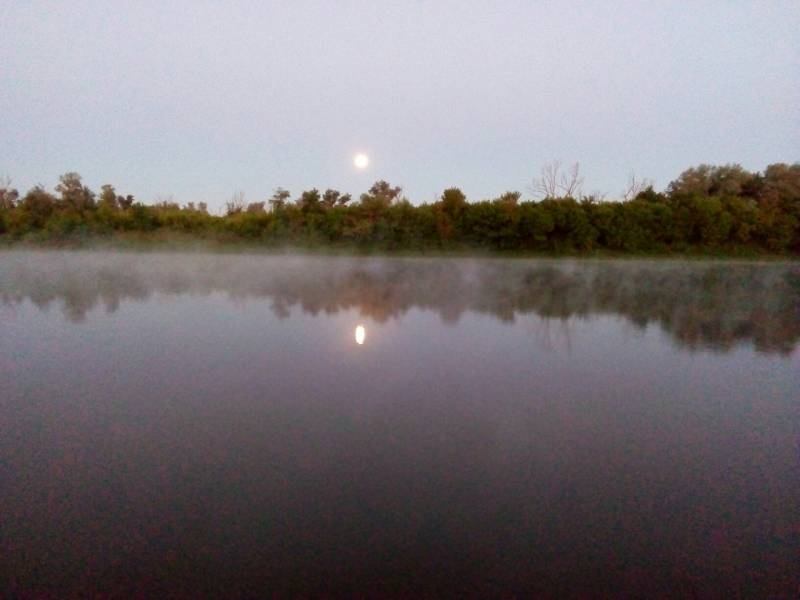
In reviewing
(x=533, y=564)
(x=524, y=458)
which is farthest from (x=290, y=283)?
(x=533, y=564)

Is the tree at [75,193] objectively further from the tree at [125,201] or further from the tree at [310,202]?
the tree at [310,202]

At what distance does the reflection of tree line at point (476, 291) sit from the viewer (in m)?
9.34

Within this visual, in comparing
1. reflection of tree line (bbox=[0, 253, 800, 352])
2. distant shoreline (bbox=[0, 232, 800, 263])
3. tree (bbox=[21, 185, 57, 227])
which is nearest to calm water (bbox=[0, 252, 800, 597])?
reflection of tree line (bbox=[0, 253, 800, 352])

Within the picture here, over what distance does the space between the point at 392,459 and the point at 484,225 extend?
71.5 ft

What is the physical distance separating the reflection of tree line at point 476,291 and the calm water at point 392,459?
1.03 meters

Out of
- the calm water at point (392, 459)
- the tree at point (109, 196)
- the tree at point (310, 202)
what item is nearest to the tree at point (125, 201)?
the tree at point (109, 196)

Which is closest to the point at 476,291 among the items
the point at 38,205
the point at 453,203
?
the point at 453,203

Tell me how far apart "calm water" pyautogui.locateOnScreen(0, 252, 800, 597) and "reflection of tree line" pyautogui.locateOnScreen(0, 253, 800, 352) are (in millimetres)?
1034

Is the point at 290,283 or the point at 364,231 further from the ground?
the point at 364,231

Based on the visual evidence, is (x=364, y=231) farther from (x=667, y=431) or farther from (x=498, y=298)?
(x=667, y=431)

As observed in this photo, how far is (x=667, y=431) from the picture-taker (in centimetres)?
435

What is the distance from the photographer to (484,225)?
2445 cm

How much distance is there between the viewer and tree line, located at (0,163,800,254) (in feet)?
81.1

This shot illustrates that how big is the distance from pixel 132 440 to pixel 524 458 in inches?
120
